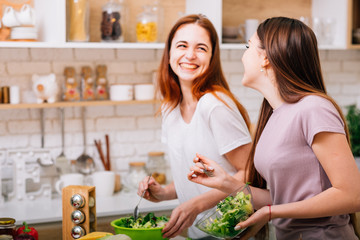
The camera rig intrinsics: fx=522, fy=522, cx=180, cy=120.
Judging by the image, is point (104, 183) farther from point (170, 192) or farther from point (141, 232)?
point (141, 232)

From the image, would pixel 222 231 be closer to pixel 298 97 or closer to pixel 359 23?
pixel 298 97

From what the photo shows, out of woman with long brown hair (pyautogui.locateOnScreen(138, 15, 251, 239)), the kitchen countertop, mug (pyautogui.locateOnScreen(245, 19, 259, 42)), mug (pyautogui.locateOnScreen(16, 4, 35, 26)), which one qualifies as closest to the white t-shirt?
woman with long brown hair (pyautogui.locateOnScreen(138, 15, 251, 239))

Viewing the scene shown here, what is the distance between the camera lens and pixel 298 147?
1751 mm

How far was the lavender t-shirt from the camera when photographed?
169 centimetres

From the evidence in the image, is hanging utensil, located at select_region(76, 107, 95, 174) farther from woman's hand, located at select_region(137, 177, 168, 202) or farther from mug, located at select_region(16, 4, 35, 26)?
woman's hand, located at select_region(137, 177, 168, 202)

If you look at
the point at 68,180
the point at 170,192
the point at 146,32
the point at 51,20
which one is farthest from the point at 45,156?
the point at 170,192

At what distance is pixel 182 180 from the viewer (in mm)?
2391

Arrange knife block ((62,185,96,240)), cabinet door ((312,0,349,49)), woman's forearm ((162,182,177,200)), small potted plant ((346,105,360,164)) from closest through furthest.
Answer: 1. knife block ((62,185,96,240))
2. woman's forearm ((162,182,177,200))
3. cabinet door ((312,0,349,49))
4. small potted plant ((346,105,360,164))

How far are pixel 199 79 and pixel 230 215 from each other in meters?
0.89

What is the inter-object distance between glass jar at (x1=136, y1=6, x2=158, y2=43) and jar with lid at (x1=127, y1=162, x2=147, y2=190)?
813mm

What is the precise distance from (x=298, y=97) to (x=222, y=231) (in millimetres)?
517

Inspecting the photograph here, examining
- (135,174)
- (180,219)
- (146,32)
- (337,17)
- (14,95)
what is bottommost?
(135,174)

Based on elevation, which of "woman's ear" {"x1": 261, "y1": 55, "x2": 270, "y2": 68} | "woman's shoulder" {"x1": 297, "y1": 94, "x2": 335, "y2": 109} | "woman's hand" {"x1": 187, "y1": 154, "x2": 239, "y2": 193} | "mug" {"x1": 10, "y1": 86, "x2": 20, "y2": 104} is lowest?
"woman's hand" {"x1": 187, "y1": 154, "x2": 239, "y2": 193}

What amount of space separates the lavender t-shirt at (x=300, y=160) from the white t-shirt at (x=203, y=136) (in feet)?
1.01
